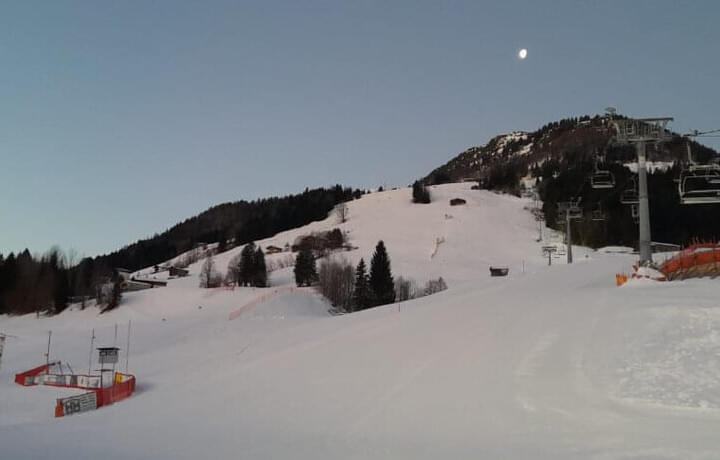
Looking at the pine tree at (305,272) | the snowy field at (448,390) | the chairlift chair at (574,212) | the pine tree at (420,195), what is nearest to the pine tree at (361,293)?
the pine tree at (305,272)

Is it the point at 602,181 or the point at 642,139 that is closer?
the point at 642,139

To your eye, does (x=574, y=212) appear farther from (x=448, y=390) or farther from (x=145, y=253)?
(x=145, y=253)

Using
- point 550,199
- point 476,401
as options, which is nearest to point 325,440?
point 476,401

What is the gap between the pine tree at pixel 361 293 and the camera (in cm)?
5200

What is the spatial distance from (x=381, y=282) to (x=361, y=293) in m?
2.35

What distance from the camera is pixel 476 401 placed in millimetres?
10438

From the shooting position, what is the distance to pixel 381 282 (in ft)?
174

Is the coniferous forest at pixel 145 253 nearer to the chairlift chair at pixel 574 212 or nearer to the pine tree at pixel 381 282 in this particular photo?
the pine tree at pixel 381 282

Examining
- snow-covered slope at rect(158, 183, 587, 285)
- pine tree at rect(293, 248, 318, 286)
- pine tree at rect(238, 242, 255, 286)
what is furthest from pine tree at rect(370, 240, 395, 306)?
pine tree at rect(238, 242, 255, 286)

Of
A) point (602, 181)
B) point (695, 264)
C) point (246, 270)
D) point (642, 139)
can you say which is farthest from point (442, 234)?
point (695, 264)

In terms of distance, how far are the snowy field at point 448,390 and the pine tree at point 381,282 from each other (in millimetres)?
27407

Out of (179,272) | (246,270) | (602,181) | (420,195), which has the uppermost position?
(420,195)

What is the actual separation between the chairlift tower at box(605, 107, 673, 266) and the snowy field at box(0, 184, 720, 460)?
2.21 meters

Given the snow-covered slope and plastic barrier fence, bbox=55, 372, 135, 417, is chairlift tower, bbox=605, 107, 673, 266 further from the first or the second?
the snow-covered slope
